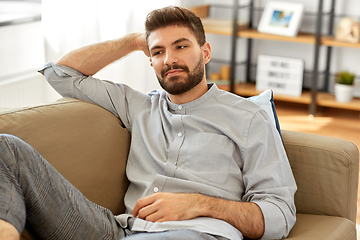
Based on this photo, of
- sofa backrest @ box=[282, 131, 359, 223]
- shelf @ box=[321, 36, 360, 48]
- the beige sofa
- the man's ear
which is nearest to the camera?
the beige sofa

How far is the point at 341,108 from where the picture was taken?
4.03 meters

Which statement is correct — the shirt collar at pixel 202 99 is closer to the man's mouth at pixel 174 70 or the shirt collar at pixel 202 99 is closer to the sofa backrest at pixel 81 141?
the man's mouth at pixel 174 70

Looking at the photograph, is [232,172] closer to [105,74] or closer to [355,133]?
[105,74]

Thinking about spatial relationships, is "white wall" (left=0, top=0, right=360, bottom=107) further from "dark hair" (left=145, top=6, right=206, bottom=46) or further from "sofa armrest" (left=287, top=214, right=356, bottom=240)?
"sofa armrest" (left=287, top=214, right=356, bottom=240)

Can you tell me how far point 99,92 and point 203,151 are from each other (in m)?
0.45

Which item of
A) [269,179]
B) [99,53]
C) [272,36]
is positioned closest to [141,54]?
[272,36]

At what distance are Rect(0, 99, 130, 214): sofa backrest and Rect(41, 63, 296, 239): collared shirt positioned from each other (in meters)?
0.05

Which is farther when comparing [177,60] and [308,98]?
[308,98]

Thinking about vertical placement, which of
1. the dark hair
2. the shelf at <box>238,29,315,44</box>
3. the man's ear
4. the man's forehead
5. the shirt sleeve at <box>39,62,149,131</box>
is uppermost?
the dark hair

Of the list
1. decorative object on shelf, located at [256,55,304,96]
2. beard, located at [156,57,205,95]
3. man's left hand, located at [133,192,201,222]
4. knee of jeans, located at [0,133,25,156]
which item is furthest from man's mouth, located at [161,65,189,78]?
decorative object on shelf, located at [256,55,304,96]

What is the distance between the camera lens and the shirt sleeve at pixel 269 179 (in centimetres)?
134

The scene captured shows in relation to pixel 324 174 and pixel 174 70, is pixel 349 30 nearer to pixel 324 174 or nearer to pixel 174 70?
pixel 324 174

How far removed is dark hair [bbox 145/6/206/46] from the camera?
156cm

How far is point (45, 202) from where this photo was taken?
121 centimetres
